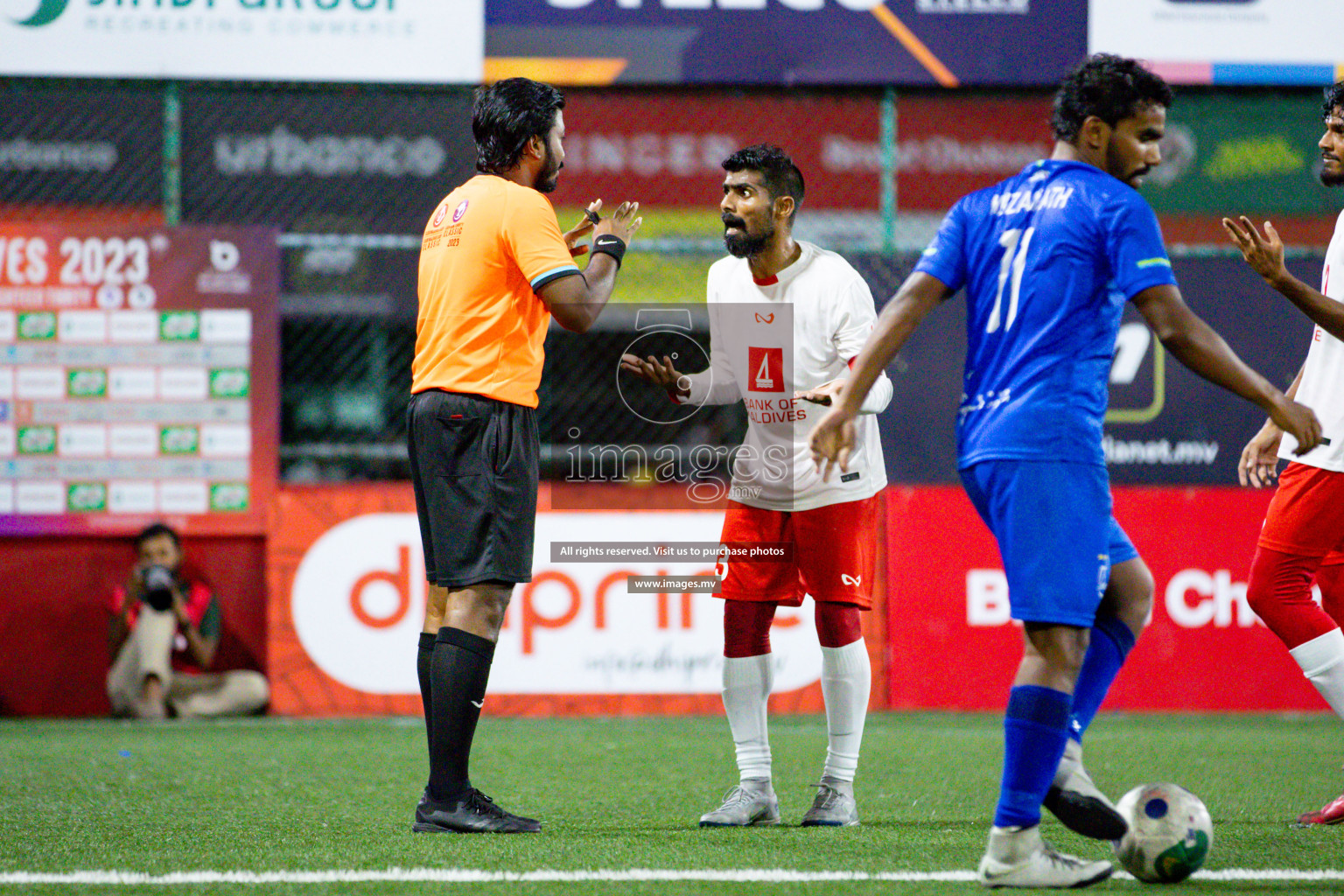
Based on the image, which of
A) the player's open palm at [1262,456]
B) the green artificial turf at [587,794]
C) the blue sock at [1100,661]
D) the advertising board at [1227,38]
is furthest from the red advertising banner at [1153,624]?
the blue sock at [1100,661]

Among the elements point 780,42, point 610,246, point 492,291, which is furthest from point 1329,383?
point 780,42

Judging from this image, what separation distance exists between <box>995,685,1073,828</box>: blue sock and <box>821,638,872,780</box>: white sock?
1308 mm

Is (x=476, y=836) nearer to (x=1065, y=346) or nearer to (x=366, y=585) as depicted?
(x=1065, y=346)

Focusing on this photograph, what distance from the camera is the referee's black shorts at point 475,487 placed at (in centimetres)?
419

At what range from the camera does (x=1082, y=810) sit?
3430 mm

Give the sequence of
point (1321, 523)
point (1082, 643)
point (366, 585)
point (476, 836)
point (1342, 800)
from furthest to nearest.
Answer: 1. point (366, 585)
2. point (1321, 523)
3. point (1342, 800)
4. point (476, 836)
5. point (1082, 643)

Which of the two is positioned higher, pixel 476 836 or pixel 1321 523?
pixel 1321 523

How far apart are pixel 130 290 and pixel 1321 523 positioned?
20.3ft

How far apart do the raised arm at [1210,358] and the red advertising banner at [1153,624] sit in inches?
191

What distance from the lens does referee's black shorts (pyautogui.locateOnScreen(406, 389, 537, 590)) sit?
13.7 feet

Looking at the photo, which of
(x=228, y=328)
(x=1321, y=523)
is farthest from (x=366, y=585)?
(x=1321, y=523)

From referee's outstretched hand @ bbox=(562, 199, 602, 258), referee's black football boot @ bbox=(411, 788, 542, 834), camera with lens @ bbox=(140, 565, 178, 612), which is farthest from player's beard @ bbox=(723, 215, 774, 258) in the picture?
camera with lens @ bbox=(140, 565, 178, 612)

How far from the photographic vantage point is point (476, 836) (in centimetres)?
409

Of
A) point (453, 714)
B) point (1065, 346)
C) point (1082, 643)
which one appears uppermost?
point (1065, 346)
